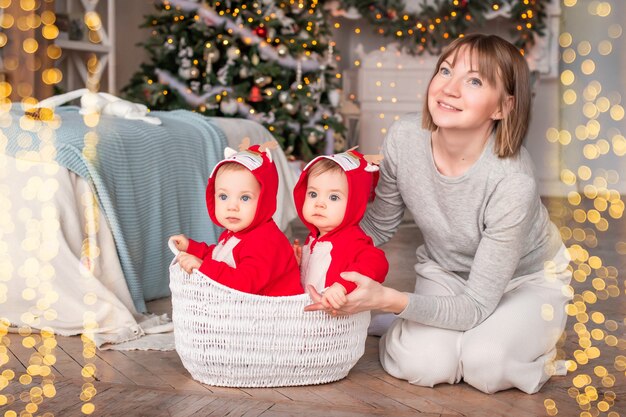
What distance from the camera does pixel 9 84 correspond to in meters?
3.58

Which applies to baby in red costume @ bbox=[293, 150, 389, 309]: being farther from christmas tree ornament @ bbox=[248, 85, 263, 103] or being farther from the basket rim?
christmas tree ornament @ bbox=[248, 85, 263, 103]

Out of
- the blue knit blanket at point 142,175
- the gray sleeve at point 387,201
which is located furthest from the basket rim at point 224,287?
the blue knit blanket at point 142,175

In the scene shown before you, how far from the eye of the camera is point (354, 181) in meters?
1.76

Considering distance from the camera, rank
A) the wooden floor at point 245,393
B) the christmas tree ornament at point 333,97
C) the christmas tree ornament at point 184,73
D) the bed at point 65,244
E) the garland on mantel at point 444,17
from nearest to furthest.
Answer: the wooden floor at point 245,393 < the bed at point 65,244 < the christmas tree ornament at point 184,73 < the christmas tree ornament at point 333,97 < the garland on mantel at point 444,17

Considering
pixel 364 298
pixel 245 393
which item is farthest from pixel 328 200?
pixel 245 393

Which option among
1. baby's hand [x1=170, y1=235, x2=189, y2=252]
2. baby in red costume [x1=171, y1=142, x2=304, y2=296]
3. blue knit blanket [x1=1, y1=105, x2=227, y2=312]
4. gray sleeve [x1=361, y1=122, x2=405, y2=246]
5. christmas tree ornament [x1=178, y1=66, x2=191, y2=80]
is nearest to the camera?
baby in red costume [x1=171, y1=142, x2=304, y2=296]

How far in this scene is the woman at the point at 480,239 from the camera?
1722mm

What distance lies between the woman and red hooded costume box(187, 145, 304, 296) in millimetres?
117

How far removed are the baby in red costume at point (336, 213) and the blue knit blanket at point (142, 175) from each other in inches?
26.2

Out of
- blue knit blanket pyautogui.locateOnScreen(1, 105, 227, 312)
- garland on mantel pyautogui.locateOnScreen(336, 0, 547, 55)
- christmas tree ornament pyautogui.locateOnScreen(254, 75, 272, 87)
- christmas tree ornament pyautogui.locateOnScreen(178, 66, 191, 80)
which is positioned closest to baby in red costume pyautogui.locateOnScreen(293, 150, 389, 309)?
blue knit blanket pyautogui.locateOnScreen(1, 105, 227, 312)

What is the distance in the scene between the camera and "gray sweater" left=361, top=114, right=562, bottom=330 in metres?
1.72

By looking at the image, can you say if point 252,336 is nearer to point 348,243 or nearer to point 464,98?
point 348,243

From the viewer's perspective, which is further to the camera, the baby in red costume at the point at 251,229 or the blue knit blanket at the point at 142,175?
the blue knit blanket at the point at 142,175

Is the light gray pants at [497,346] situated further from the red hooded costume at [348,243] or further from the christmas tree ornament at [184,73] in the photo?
the christmas tree ornament at [184,73]
